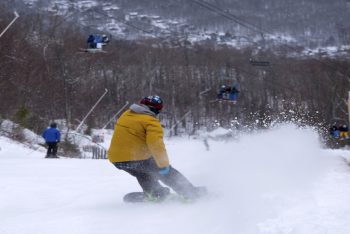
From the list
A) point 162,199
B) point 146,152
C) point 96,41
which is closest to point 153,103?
point 146,152

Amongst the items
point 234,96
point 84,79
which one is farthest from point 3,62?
point 84,79

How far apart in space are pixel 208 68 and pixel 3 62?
62.3 m

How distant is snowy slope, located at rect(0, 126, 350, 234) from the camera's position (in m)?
5.44

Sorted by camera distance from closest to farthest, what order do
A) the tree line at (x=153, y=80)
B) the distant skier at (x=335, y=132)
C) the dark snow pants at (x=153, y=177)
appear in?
the dark snow pants at (x=153, y=177), the distant skier at (x=335, y=132), the tree line at (x=153, y=80)

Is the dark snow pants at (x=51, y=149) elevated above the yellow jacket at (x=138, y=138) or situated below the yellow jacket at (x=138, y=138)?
below

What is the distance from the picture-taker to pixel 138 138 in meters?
6.69

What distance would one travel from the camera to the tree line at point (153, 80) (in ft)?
125

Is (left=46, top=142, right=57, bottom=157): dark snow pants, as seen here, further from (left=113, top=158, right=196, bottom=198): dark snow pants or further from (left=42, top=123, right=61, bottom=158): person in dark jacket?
(left=113, top=158, right=196, bottom=198): dark snow pants

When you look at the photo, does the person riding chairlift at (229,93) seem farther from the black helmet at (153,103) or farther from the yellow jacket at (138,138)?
the yellow jacket at (138,138)

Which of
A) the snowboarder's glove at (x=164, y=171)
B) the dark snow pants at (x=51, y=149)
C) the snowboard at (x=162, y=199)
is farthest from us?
the dark snow pants at (x=51, y=149)

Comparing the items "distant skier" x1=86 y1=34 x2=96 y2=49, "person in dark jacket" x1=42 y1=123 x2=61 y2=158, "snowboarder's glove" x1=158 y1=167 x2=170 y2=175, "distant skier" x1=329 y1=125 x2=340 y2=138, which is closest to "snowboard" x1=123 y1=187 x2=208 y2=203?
"snowboarder's glove" x1=158 y1=167 x2=170 y2=175

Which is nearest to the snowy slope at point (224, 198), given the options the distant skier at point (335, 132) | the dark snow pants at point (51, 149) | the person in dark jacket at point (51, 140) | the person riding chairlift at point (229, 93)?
the person in dark jacket at point (51, 140)

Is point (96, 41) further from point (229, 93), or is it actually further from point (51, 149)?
point (229, 93)

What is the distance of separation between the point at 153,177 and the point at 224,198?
3.26 feet
